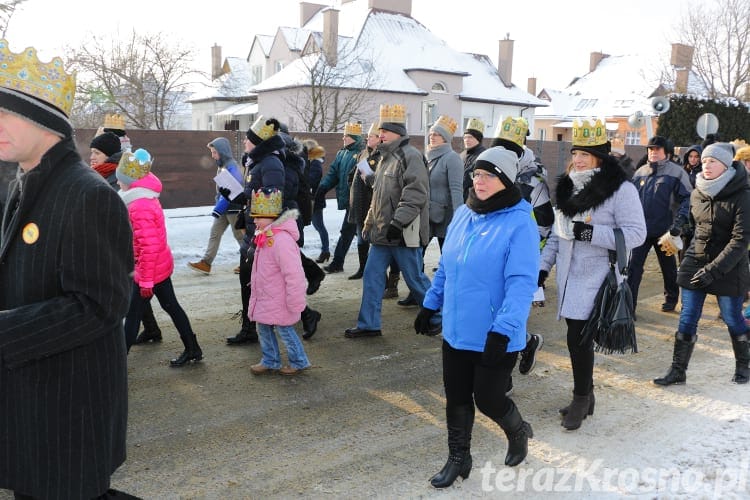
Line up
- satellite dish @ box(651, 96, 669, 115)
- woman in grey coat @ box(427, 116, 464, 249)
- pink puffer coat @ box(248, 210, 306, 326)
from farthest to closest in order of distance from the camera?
satellite dish @ box(651, 96, 669, 115)
woman in grey coat @ box(427, 116, 464, 249)
pink puffer coat @ box(248, 210, 306, 326)

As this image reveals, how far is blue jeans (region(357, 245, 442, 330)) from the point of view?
6.45 meters

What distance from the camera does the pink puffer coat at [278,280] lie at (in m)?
5.13

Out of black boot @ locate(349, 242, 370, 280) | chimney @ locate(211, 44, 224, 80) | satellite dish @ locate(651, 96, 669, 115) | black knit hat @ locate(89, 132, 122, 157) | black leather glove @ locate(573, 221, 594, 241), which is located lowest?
black boot @ locate(349, 242, 370, 280)

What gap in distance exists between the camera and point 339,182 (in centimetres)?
981

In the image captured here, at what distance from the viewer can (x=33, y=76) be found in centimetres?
213

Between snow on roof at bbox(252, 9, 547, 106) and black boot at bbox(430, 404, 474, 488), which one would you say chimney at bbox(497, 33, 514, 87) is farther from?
black boot at bbox(430, 404, 474, 488)

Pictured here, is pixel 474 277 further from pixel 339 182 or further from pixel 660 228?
pixel 339 182

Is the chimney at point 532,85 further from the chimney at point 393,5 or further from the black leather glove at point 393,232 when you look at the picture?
the black leather glove at point 393,232

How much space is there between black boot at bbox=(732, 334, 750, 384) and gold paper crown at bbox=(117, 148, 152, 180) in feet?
16.4

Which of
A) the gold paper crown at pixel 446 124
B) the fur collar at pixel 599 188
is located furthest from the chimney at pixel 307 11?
the fur collar at pixel 599 188

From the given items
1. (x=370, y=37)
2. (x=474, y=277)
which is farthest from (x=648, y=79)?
(x=474, y=277)

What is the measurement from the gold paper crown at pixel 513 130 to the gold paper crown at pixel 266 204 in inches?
70.6

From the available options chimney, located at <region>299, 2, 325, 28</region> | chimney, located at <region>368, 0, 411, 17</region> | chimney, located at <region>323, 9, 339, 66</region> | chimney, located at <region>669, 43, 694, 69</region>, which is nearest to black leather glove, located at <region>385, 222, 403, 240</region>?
chimney, located at <region>323, 9, 339, 66</region>

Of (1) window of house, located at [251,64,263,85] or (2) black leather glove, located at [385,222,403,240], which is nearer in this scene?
(2) black leather glove, located at [385,222,403,240]
